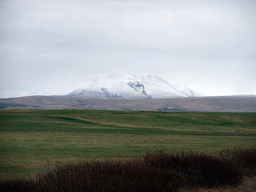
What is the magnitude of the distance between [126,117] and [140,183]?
53057mm

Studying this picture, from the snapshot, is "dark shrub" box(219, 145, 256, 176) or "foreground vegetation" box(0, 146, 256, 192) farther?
"dark shrub" box(219, 145, 256, 176)

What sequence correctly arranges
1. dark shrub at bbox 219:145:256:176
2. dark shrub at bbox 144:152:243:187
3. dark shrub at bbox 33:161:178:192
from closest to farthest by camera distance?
dark shrub at bbox 33:161:178:192 < dark shrub at bbox 144:152:243:187 < dark shrub at bbox 219:145:256:176

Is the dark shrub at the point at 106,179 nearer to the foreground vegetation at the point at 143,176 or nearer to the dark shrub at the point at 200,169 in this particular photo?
the foreground vegetation at the point at 143,176

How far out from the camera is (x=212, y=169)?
38.9 ft

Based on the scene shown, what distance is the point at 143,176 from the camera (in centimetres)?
951

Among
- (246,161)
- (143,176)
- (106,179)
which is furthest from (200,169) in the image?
(106,179)

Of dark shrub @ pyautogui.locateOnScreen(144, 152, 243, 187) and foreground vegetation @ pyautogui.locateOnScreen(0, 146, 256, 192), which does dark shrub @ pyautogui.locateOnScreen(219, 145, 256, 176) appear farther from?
dark shrub @ pyautogui.locateOnScreen(144, 152, 243, 187)

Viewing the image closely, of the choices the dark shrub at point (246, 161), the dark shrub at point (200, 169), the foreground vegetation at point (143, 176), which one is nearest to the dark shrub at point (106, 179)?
the foreground vegetation at point (143, 176)

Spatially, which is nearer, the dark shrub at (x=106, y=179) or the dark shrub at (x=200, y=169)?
the dark shrub at (x=106, y=179)

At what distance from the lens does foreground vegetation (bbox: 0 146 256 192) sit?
857 cm

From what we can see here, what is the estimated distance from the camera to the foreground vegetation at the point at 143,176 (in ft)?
28.1

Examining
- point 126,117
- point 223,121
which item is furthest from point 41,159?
point 223,121

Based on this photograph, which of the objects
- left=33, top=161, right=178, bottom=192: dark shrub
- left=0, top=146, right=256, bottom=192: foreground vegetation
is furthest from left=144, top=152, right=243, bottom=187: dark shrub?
left=33, top=161, right=178, bottom=192: dark shrub

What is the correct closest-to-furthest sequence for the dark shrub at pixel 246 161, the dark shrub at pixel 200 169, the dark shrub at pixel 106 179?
1. the dark shrub at pixel 106 179
2. the dark shrub at pixel 200 169
3. the dark shrub at pixel 246 161
